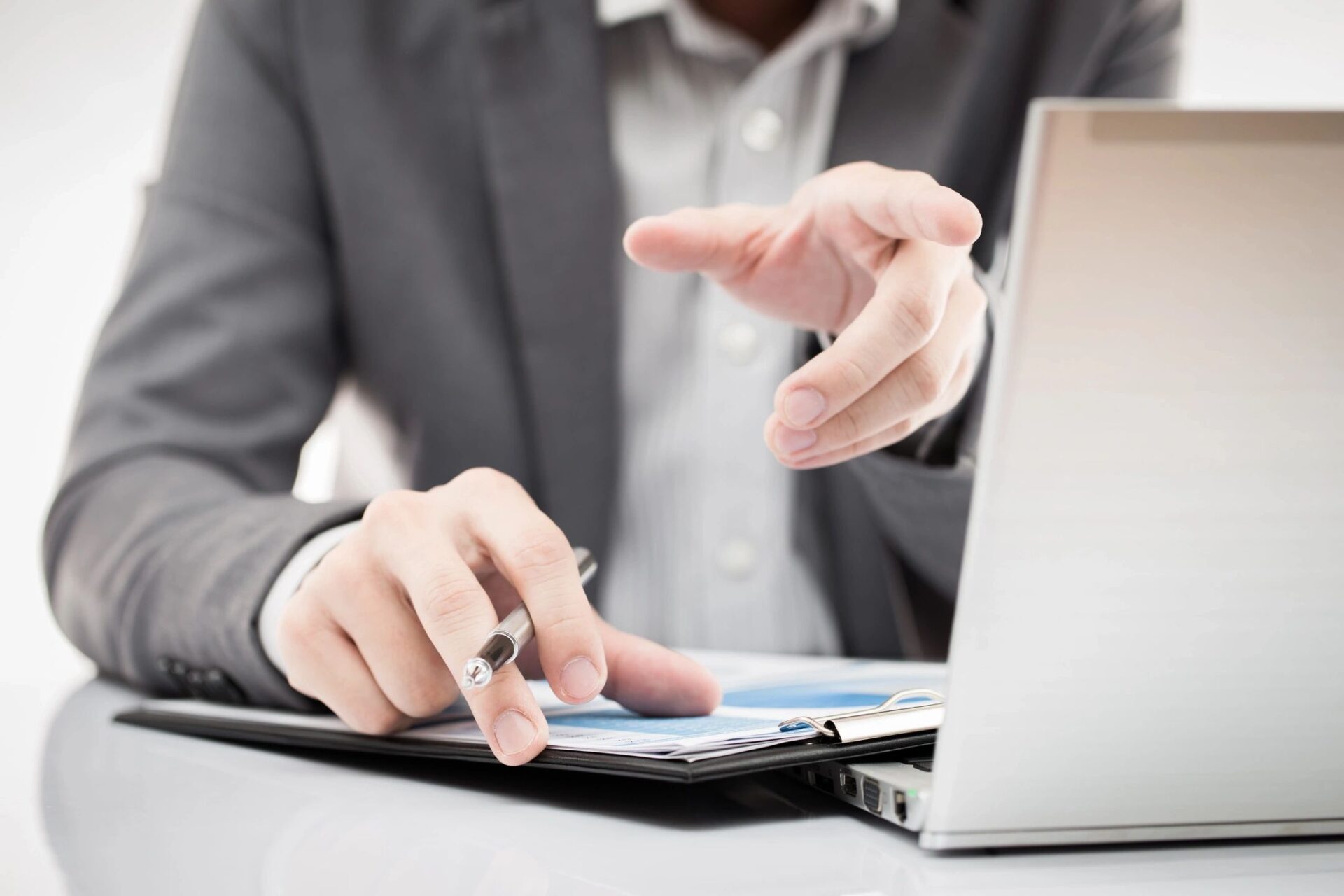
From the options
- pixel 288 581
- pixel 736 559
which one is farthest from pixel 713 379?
pixel 288 581

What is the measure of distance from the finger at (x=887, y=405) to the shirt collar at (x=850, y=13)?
547 mm

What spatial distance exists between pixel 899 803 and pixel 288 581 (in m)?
0.32

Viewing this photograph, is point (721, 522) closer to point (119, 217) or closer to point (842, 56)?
point (842, 56)

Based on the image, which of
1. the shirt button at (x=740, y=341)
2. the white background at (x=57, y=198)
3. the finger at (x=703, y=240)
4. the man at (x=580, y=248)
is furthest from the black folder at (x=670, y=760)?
the white background at (x=57, y=198)

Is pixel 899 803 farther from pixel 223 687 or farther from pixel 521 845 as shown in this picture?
pixel 223 687

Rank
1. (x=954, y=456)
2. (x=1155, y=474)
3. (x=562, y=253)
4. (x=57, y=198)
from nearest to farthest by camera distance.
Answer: (x=1155, y=474)
(x=954, y=456)
(x=562, y=253)
(x=57, y=198)

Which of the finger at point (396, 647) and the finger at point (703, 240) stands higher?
the finger at point (703, 240)

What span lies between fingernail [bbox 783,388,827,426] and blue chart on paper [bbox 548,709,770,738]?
10 centimetres

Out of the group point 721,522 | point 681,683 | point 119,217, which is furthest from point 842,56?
point 119,217

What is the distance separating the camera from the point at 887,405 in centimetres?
40

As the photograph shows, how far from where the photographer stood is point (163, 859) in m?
0.31

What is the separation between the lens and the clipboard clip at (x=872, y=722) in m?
0.31

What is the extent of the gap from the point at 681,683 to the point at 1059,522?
204mm

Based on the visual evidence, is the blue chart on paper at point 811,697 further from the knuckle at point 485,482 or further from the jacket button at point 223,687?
the jacket button at point 223,687
